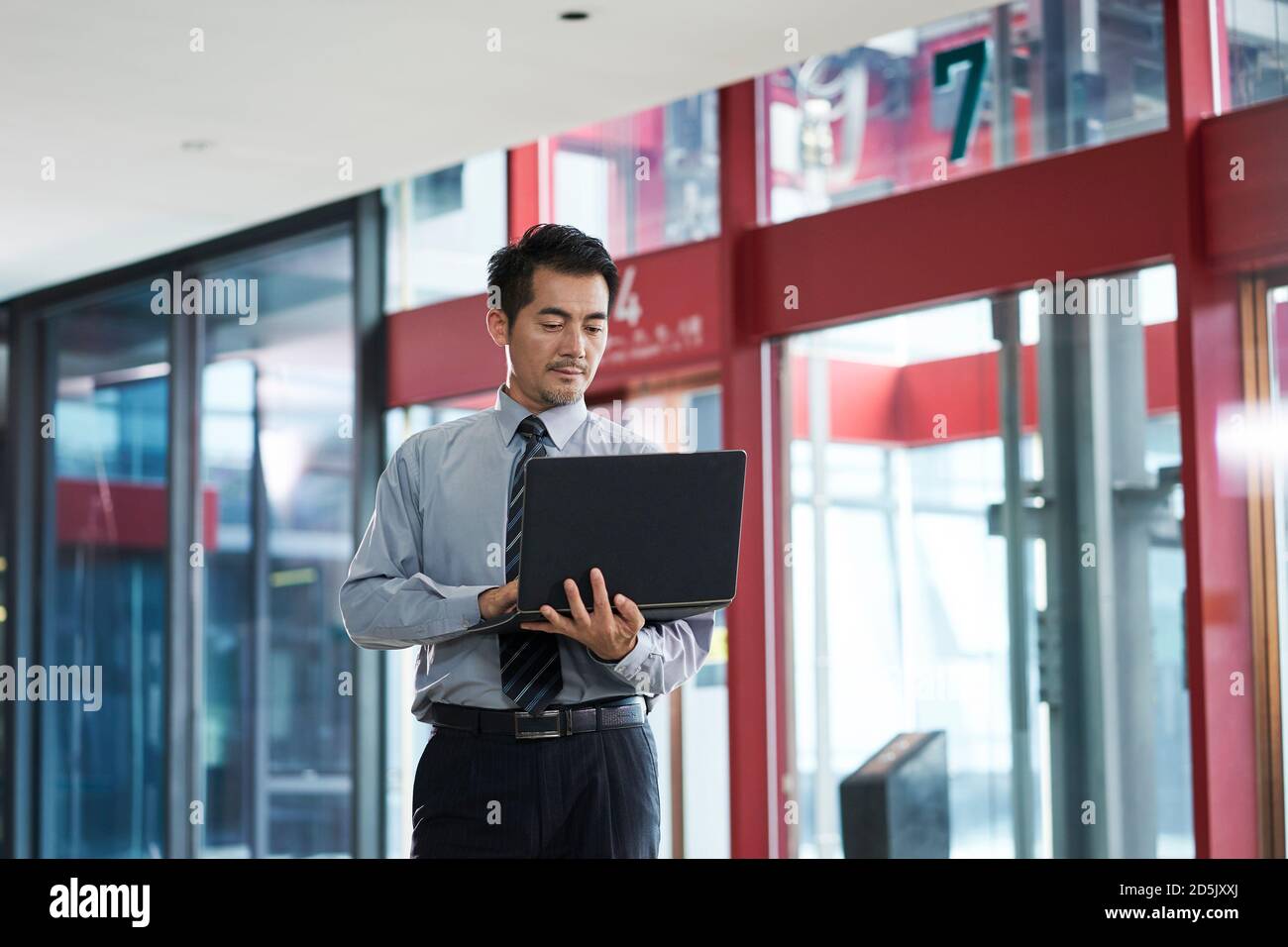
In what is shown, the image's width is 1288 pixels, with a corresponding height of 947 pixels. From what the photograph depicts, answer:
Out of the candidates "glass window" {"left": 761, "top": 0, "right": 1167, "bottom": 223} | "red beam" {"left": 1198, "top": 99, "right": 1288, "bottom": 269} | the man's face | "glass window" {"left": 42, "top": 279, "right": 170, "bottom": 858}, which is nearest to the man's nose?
the man's face

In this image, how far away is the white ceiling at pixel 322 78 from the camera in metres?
4.88

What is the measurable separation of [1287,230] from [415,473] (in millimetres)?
3238

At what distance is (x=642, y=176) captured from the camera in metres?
6.78

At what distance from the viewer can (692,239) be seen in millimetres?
6430

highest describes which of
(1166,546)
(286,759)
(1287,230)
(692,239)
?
(692,239)

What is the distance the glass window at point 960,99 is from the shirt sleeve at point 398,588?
3495 mm

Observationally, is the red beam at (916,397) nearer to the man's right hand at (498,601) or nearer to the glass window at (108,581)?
the man's right hand at (498,601)

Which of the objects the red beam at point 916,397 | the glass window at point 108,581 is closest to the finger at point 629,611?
the red beam at point 916,397

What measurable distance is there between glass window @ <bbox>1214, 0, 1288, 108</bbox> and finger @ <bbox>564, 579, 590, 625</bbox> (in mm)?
3546

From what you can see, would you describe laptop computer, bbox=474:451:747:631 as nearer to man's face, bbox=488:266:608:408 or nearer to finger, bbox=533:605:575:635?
finger, bbox=533:605:575:635

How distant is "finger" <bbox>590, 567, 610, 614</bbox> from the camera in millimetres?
2105
